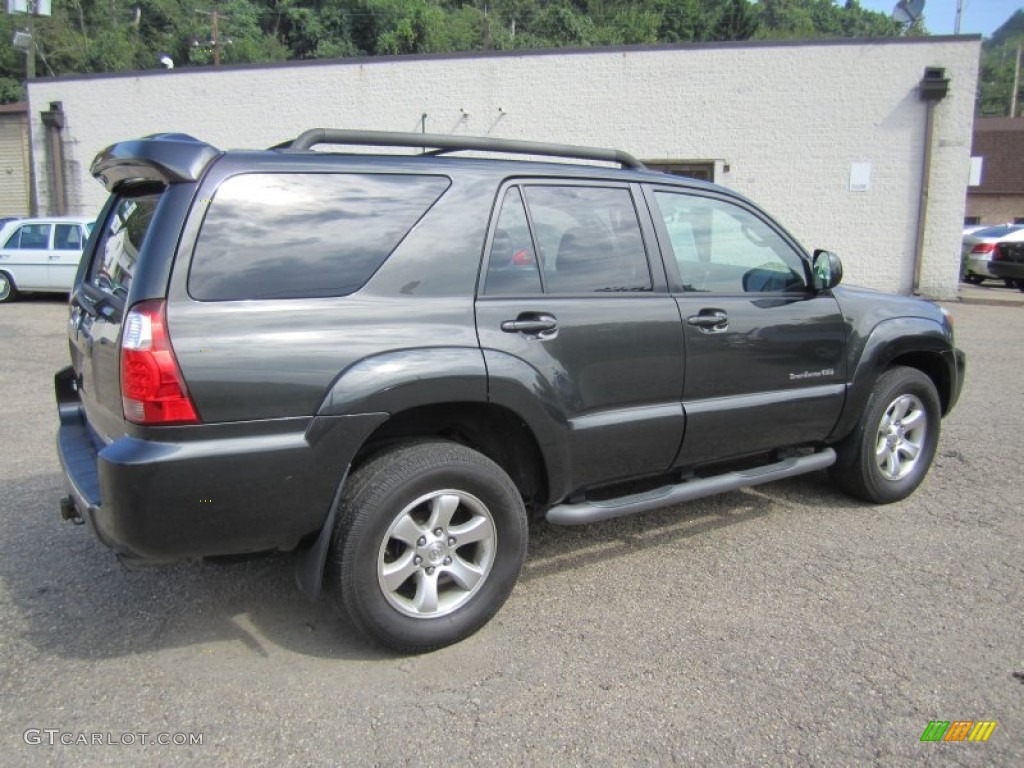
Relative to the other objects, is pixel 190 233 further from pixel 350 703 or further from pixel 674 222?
pixel 674 222

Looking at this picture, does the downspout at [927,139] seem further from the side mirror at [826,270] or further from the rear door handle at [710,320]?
the rear door handle at [710,320]

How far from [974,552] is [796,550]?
0.87 metres

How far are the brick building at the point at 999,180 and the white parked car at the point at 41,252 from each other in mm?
35702

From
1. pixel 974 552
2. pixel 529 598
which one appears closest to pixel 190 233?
pixel 529 598

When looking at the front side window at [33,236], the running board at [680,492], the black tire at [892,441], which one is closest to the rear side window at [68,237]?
the front side window at [33,236]

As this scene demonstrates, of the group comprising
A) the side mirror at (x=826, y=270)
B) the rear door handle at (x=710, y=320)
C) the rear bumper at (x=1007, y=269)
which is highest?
the side mirror at (x=826, y=270)

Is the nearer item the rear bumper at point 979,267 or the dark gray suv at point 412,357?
the dark gray suv at point 412,357

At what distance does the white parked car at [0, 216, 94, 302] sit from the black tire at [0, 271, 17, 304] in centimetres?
2

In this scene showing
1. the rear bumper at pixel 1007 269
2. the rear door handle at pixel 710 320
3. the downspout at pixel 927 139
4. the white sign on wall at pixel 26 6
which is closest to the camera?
the rear door handle at pixel 710 320

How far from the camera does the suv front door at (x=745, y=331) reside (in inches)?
144

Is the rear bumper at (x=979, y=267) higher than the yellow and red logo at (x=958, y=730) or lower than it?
higher

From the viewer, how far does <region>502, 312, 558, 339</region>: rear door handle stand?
3.09 metres

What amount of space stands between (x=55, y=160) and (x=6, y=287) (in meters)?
5.78

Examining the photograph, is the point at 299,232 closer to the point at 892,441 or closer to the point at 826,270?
the point at 826,270
